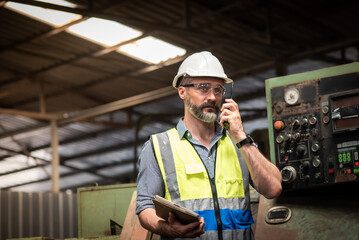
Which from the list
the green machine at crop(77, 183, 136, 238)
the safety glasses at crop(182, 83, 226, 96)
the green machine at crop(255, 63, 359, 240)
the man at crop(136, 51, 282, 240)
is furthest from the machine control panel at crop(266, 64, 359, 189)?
the green machine at crop(77, 183, 136, 238)

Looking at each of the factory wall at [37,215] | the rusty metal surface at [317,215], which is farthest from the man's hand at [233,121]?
the factory wall at [37,215]

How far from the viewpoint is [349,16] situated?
846cm

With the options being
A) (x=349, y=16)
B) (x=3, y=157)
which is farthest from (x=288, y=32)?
(x=3, y=157)

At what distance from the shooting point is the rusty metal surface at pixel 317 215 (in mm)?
2967

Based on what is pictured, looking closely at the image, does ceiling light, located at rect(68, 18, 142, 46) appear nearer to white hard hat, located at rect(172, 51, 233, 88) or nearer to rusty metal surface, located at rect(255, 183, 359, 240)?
white hard hat, located at rect(172, 51, 233, 88)

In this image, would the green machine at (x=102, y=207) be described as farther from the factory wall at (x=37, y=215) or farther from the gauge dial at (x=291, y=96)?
the factory wall at (x=37, y=215)

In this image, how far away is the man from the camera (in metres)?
2.67

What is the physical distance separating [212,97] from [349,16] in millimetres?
6227

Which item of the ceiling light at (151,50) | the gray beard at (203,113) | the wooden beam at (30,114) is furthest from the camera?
the wooden beam at (30,114)

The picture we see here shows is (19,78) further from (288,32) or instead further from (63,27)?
(288,32)

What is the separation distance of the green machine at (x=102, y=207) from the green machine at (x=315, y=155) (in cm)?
174

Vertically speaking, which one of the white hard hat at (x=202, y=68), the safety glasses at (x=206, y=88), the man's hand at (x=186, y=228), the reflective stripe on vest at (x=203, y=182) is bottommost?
the man's hand at (x=186, y=228)

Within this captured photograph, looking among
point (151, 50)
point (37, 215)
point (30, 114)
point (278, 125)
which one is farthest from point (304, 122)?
point (30, 114)

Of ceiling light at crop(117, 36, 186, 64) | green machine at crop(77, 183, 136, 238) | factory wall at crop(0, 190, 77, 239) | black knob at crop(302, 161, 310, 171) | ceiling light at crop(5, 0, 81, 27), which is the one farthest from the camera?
factory wall at crop(0, 190, 77, 239)
